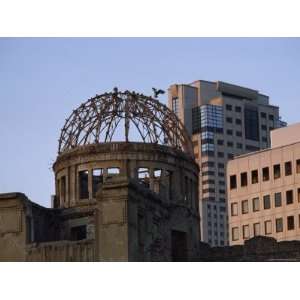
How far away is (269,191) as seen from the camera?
389ft

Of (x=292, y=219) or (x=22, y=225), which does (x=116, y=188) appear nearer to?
(x=22, y=225)

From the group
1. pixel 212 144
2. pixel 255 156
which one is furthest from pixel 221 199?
pixel 255 156

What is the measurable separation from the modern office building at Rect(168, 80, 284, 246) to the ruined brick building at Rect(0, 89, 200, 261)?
93891 mm

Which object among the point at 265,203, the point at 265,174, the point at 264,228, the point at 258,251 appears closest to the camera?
the point at 258,251

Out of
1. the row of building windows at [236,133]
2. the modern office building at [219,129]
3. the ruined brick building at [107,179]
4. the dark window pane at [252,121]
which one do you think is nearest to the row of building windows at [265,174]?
the ruined brick building at [107,179]

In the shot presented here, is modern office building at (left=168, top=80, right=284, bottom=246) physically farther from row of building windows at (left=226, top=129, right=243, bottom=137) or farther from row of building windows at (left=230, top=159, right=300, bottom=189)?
row of building windows at (left=230, top=159, right=300, bottom=189)

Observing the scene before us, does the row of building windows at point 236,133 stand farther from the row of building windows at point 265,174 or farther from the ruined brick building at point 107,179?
the ruined brick building at point 107,179

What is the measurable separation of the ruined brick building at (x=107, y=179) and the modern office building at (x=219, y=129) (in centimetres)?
9389

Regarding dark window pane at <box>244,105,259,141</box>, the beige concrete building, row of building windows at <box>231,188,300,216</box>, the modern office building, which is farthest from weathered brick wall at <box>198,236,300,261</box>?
dark window pane at <box>244,105,259,141</box>

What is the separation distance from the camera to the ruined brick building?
73812 mm

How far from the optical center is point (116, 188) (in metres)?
69.5

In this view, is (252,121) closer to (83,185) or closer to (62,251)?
(83,185)

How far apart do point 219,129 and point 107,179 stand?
114m

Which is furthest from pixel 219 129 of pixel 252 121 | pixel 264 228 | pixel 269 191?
pixel 264 228
